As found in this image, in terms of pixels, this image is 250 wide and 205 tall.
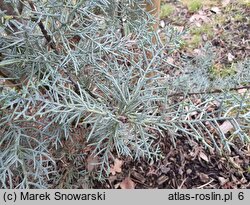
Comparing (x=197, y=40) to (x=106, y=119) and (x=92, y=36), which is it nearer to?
(x=92, y=36)

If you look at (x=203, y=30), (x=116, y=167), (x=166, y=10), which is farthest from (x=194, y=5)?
(x=116, y=167)

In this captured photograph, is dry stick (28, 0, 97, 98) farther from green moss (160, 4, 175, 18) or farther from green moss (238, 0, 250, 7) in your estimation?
green moss (238, 0, 250, 7)

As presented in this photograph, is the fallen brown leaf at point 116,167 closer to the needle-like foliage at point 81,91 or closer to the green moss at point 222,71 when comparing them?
the needle-like foliage at point 81,91

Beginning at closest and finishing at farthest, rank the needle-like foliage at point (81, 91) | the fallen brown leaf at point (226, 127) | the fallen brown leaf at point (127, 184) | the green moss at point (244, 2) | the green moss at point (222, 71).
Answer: the needle-like foliage at point (81, 91)
the fallen brown leaf at point (127, 184)
the fallen brown leaf at point (226, 127)
the green moss at point (222, 71)
the green moss at point (244, 2)

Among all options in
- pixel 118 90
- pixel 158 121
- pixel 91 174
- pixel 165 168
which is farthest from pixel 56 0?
pixel 165 168

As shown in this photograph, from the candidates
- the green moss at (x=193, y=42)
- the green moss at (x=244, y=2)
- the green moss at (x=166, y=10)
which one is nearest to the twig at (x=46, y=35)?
the green moss at (x=193, y=42)

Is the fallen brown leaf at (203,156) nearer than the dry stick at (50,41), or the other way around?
the dry stick at (50,41)

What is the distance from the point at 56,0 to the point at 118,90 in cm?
31

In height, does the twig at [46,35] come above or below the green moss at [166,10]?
below

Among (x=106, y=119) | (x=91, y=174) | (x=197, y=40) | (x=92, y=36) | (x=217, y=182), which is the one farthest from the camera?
(x=197, y=40)

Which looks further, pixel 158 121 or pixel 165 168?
pixel 165 168

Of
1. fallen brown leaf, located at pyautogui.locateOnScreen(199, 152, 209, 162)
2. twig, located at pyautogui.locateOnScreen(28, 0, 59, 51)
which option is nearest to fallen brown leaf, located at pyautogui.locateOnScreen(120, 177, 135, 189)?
fallen brown leaf, located at pyautogui.locateOnScreen(199, 152, 209, 162)

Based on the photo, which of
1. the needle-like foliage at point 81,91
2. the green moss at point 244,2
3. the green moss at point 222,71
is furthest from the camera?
the green moss at point 244,2

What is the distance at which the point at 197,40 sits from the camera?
7.88 ft
